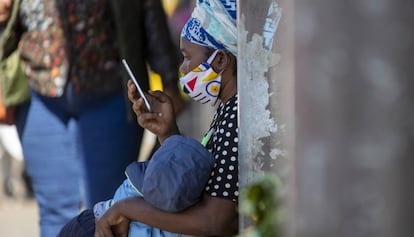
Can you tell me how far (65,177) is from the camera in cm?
566

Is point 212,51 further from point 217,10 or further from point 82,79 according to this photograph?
point 82,79

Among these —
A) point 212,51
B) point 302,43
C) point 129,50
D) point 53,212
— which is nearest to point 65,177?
point 53,212

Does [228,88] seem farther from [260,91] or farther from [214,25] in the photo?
[260,91]

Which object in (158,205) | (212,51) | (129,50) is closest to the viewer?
(158,205)

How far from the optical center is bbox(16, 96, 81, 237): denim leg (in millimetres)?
5609

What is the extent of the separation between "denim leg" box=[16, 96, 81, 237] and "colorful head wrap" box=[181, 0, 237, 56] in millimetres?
1906

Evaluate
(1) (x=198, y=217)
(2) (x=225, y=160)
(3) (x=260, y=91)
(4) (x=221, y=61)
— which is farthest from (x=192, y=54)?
(3) (x=260, y=91)

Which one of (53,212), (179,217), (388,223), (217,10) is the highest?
(217,10)

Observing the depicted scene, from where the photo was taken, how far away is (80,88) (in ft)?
18.2

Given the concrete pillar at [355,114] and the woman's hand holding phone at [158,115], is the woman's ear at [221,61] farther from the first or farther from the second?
the concrete pillar at [355,114]

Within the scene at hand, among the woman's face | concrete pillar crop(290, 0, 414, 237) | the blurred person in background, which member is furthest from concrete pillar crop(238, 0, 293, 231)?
the blurred person in background

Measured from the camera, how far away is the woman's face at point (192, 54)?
382 cm

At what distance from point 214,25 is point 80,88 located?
1.96 m

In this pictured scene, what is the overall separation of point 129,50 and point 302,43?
149 inches
